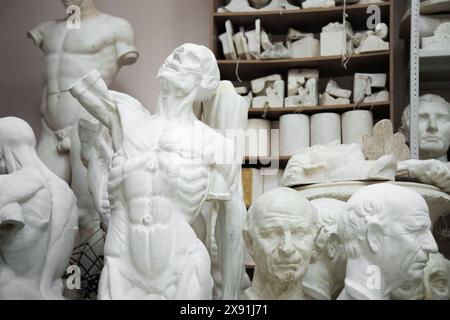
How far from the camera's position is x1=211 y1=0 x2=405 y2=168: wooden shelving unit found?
5324mm

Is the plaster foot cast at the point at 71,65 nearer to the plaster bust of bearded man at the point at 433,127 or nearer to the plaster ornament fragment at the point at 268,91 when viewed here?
the plaster ornament fragment at the point at 268,91

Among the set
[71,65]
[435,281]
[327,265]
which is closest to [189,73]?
[327,265]

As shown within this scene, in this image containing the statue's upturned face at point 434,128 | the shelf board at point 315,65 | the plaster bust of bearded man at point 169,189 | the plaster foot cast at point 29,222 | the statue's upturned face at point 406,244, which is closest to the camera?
the statue's upturned face at point 406,244

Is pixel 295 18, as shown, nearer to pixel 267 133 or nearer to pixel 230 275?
pixel 267 133

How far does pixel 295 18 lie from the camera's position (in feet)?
18.2

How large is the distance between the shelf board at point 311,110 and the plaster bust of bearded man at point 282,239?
2109mm

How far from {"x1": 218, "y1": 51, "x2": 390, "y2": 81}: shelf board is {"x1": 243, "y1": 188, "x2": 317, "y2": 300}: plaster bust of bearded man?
221 cm

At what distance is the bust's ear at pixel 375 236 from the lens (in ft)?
10.1

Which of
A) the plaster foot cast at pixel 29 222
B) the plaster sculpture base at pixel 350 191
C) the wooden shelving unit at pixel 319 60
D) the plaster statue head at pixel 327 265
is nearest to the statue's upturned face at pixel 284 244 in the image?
the plaster statue head at pixel 327 265

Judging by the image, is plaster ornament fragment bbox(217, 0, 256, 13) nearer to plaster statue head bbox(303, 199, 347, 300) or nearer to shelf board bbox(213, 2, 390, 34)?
shelf board bbox(213, 2, 390, 34)

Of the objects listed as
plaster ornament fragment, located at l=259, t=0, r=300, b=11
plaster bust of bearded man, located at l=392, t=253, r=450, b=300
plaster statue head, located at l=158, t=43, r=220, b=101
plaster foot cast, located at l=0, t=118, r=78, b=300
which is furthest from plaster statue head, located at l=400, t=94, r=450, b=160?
plaster foot cast, located at l=0, t=118, r=78, b=300

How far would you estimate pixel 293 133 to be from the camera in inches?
212
